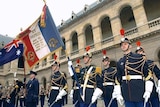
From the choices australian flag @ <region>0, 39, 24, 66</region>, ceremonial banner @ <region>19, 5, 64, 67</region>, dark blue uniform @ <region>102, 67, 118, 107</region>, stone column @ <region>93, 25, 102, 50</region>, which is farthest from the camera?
stone column @ <region>93, 25, 102, 50</region>

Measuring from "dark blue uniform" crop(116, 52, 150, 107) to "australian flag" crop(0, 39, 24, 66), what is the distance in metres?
4.88

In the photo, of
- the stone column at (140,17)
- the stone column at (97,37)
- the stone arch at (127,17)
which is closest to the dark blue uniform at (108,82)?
the stone column at (140,17)

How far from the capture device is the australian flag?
6.86 m

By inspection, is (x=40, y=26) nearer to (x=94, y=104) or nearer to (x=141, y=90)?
(x=94, y=104)

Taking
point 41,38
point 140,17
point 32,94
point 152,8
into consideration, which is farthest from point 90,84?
point 152,8

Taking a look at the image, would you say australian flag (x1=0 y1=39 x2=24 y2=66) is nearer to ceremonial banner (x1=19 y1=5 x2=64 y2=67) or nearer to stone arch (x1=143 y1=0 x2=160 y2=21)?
ceremonial banner (x1=19 y1=5 x2=64 y2=67)

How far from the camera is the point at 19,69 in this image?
91.5 ft

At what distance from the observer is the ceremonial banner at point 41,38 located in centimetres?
568

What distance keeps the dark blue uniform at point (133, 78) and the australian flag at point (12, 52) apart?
4884mm

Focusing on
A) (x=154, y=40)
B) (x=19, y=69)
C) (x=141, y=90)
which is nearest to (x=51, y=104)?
(x=141, y=90)

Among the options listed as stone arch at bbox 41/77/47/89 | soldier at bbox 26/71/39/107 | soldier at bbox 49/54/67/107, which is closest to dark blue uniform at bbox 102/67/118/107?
soldier at bbox 49/54/67/107

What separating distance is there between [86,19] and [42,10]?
1142cm

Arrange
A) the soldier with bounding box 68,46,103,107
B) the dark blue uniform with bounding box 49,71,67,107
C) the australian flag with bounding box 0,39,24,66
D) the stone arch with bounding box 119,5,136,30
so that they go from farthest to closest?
the stone arch with bounding box 119,5,136,30 → the australian flag with bounding box 0,39,24,66 → the dark blue uniform with bounding box 49,71,67,107 → the soldier with bounding box 68,46,103,107

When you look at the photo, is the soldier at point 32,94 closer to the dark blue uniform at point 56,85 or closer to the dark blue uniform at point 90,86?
the dark blue uniform at point 56,85
